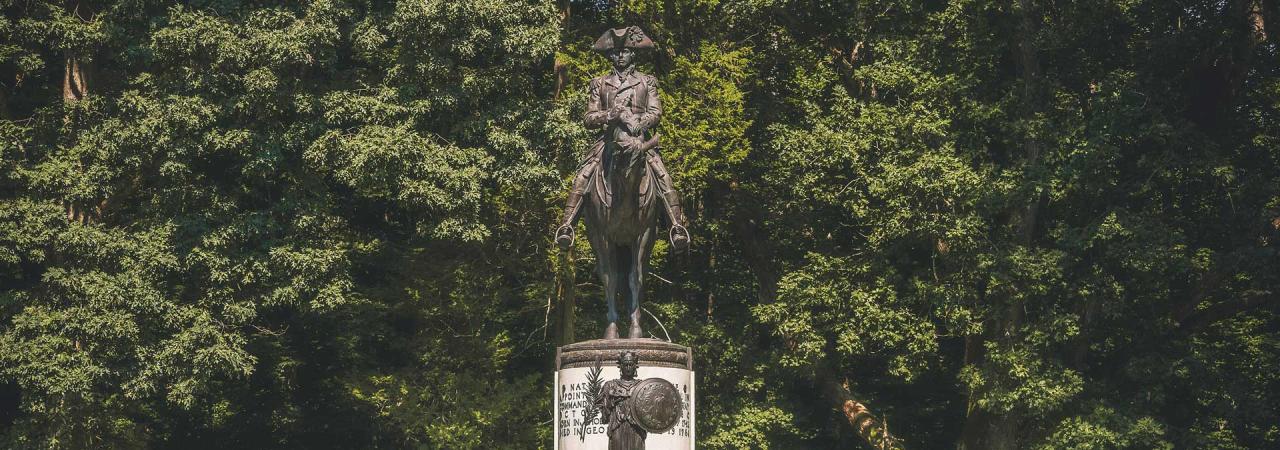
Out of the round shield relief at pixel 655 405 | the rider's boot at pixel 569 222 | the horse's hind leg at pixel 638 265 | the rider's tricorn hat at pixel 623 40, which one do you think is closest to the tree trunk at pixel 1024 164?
the horse's hind leg at pixel 638 265

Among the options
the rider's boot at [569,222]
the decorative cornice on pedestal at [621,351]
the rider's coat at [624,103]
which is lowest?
the decorative cornice on pedestal at [621,351]

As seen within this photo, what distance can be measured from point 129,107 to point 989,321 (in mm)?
11786

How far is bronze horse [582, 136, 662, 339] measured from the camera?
1321cm

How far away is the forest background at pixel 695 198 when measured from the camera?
20.8 m

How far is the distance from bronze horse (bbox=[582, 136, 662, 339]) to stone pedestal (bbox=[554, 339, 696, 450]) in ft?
1.99

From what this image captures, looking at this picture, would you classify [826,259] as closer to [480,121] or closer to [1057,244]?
[1057,244]

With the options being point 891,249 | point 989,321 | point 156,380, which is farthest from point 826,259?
point 156,380

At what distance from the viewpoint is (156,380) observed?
825 inches

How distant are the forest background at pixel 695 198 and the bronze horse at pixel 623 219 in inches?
284

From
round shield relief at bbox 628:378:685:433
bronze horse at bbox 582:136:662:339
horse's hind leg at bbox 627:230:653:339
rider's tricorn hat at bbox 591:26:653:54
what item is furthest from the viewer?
horse's hind leg at bbox 627:230:653:339

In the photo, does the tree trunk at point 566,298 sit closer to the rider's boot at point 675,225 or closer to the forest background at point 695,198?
the forest background at point 695,198

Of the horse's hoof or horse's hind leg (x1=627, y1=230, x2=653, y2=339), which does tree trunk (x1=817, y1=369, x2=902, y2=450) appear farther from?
the horse's hoof

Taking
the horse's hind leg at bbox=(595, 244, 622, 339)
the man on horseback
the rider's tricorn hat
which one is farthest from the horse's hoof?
the rider's tricorn hat

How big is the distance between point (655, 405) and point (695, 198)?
40.4ft
